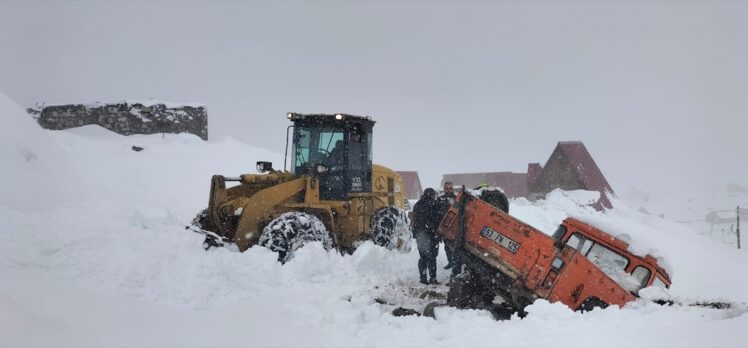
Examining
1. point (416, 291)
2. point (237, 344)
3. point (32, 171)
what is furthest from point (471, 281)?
point (32, 171)

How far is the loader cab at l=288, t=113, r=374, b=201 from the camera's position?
9203 millimetres

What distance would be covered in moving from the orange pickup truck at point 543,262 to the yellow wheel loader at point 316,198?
6.97ft

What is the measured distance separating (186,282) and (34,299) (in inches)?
66.5

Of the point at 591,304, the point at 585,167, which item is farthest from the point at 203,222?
the point at 585,167

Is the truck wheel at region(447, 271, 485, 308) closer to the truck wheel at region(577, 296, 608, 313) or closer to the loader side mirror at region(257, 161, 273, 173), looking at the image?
the truck wheel at region(577, 296, 608, 313)

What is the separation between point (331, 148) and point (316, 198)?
1.17 m

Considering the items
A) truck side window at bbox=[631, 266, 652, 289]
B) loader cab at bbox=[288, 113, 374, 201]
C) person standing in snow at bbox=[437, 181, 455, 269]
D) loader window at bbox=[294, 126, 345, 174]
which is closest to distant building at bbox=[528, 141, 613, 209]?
person standing in snow at bbox=[437, 181, 455, 269]

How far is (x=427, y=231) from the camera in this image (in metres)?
8.63

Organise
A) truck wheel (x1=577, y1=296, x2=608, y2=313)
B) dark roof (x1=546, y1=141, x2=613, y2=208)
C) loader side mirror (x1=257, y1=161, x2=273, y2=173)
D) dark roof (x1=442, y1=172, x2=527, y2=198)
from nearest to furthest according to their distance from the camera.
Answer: truck wheel (x1=577, y1=296, x2=608, y2=313) → loader side mirror (x1=257, y1=161, x2=273, y2=173) → dark roof (x1=546, y1=141, x2=613, y2=208) → dark roof (x1=442, y1=172, x2=527, y2=198)

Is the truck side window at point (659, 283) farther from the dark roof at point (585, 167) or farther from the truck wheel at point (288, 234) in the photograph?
the dark roof at point (585, 167)

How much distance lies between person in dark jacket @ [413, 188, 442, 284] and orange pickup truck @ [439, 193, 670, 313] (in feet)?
4.48

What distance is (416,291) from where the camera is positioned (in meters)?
7.76

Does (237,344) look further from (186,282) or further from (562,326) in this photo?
(562,326)

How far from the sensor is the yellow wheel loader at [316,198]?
7.76m
